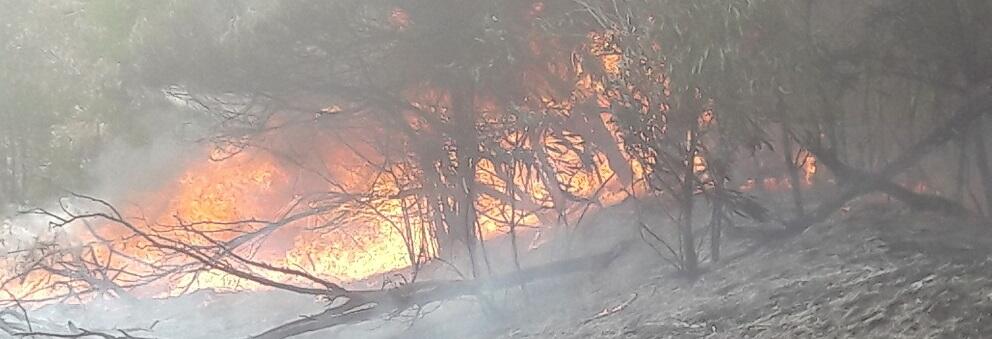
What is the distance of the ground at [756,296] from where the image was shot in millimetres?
2254

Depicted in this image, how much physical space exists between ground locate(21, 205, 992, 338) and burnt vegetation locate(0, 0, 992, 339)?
0.08ft

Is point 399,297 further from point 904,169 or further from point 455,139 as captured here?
point 904,169

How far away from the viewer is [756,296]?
8.38 ft

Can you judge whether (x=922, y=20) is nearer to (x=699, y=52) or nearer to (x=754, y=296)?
(x=699, y=52)

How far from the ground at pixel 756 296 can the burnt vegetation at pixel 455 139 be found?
24mm

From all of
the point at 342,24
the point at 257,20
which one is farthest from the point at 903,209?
the point at 257,20

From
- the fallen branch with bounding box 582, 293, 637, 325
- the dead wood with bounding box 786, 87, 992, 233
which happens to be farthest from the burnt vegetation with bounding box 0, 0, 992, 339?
the fallen branch with bounding box 582, 293, 637, 325

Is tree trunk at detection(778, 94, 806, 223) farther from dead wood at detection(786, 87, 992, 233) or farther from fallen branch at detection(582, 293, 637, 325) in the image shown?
fallen branch at detection(582, 293, 637, 325)

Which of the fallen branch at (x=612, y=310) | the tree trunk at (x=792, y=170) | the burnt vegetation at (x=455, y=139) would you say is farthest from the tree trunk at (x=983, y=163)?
the fallen branch at (x=612, y=310)

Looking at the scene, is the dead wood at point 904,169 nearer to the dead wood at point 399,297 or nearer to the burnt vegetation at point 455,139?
the burnt vegetation at point 455,139

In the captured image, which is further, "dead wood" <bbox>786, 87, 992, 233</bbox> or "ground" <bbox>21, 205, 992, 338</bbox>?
"dead wood" <bbox>786, 87, 992, 233</bbox>

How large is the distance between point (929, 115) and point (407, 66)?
4.85 feet

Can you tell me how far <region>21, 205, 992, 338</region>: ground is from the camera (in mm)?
2254

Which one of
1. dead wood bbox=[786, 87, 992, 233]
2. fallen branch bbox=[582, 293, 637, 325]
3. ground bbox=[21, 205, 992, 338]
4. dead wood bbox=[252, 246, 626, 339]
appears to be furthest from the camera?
dead wood bbox=[252, 246, 626, 339]
